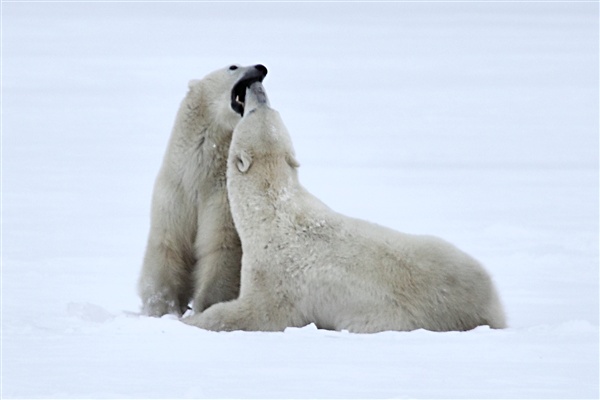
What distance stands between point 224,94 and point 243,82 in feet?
0.39

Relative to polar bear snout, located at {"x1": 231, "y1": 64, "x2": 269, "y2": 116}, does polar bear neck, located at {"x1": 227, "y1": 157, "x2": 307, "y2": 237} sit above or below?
below

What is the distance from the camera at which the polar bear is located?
5.76 m

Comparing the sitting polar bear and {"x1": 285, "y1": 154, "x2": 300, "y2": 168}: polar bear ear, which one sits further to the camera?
{"x1": 285, "y1": 154, "x2": 300, "y2": 168}: polar bear ear

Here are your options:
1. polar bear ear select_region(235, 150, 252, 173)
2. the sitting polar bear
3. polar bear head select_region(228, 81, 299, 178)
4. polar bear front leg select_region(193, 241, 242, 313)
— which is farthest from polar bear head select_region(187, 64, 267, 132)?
the sitting polar bear

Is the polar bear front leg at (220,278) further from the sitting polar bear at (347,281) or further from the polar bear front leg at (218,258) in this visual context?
the sitting polar bear at (347,281)

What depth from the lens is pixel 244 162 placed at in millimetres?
5344

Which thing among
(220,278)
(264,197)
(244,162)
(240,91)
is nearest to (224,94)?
(240,91)

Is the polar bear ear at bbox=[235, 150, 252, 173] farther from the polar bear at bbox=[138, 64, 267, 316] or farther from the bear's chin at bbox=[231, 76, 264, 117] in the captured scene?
the bear's chin at bbox=[231, 76, 264, 117]

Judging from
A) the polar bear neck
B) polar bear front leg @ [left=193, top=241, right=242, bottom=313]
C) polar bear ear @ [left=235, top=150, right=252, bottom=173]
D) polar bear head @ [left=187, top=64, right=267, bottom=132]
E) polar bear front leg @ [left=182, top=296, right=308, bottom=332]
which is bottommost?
polar bear front leg @ [left=182, top=296, right=308, bottom=332]

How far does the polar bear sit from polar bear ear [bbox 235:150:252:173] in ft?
1.16

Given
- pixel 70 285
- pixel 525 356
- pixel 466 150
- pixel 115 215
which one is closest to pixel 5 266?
pixel 70 285

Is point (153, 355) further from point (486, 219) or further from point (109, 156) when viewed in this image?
point (109, 156)

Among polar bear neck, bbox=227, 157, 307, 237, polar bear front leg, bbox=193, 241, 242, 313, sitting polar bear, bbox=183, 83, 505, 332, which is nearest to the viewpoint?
sitting polar bear, bbox=183, 83, 505, 332

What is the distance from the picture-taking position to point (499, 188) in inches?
595
